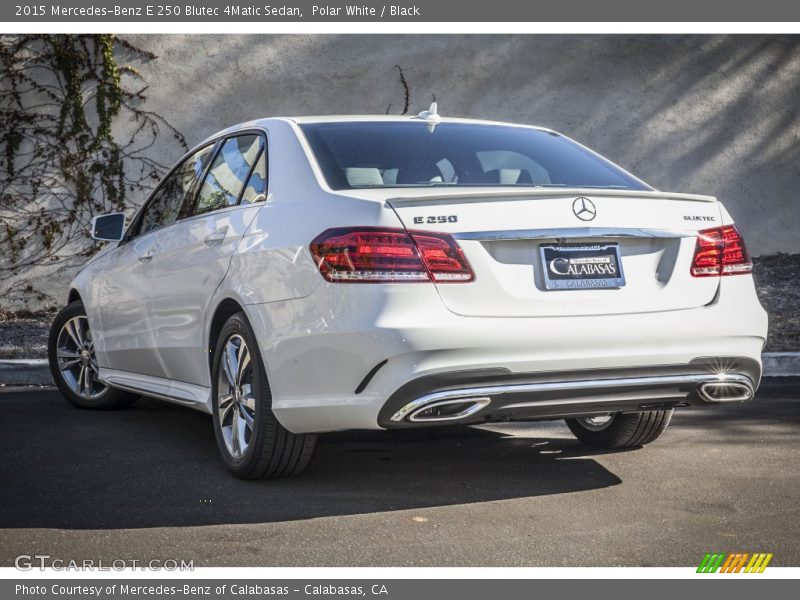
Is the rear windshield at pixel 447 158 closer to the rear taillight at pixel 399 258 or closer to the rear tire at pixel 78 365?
the rear taillight at pixel 399 258

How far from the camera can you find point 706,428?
634cm

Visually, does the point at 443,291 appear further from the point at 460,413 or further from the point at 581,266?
the point at 581,266

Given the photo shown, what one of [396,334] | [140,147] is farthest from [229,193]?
[140,147]

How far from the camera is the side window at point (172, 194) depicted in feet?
19.4

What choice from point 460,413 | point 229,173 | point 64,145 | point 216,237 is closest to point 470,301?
point 460,413

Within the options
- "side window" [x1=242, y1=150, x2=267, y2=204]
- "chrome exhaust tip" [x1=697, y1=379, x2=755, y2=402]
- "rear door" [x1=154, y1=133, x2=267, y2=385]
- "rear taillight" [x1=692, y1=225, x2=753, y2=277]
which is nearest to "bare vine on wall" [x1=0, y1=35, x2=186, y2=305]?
"rear door" [x1=154, y1=133, x2=267, y2=385]

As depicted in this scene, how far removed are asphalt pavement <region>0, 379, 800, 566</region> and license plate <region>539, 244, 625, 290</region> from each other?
0.88m

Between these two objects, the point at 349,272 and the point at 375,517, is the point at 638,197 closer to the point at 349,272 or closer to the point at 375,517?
the point at 349,272

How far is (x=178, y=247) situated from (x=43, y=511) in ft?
5.36

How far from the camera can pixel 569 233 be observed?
13.9ft

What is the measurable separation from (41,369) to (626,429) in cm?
496

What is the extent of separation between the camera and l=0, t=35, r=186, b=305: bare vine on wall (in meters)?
11.7

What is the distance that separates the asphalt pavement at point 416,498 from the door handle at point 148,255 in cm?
97

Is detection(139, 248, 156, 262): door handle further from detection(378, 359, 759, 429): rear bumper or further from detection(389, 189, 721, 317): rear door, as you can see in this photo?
detection(378, 359, 759, 429): rear bumper
